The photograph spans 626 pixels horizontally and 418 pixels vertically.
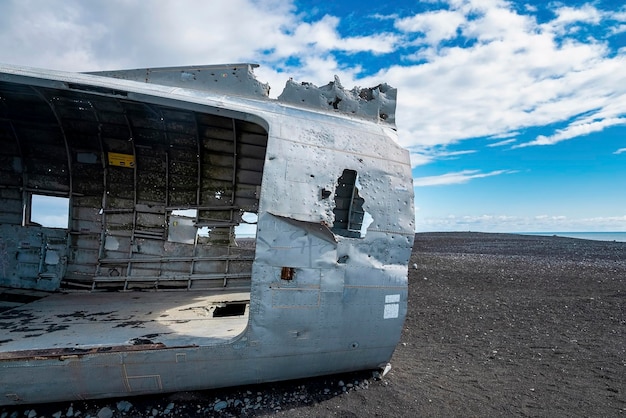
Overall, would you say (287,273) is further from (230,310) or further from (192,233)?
(192,233)

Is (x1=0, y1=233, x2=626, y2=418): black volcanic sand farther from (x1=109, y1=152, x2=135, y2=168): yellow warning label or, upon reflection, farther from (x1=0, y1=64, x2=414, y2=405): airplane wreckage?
(x1=109, y1=152, x2=135, y2=168): yellow warning label

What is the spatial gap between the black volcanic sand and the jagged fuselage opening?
11.8 ft

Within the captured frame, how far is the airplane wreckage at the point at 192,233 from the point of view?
4.44 m

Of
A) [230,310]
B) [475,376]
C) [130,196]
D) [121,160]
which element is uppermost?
[121,160]

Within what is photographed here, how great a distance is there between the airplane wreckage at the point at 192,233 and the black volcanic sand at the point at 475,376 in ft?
1.32

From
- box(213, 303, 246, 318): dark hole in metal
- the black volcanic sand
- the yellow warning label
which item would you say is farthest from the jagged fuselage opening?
the black volcanic sand

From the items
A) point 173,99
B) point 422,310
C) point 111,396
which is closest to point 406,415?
point 111,396

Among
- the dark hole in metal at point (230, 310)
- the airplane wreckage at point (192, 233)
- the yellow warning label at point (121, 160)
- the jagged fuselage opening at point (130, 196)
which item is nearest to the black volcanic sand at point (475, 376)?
the airplane wreckage at point (192, 233)

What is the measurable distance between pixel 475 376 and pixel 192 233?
633cm

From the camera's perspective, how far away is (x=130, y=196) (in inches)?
333

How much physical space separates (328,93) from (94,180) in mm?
5810

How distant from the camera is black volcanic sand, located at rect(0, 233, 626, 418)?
4785 millimetres

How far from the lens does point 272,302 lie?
14.5 ft

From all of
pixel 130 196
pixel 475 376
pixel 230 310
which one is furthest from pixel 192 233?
pixel 475 376
